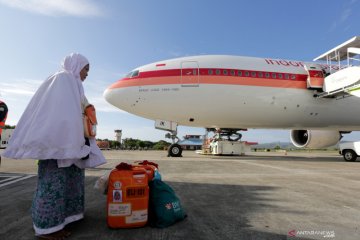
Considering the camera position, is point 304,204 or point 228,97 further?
point 228,97

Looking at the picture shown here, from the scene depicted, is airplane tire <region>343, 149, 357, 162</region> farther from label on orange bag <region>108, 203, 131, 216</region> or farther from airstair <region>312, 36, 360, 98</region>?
label on orange bag <region>108, 203, 131, 216</region>

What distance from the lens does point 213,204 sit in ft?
12.0

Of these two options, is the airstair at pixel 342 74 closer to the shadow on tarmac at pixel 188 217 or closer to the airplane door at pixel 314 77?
the airplane door at pixel 314 77

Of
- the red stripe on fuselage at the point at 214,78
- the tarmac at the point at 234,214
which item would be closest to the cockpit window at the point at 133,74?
the red stripe on fuselage at the point at 214,78

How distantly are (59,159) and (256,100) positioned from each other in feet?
38.4

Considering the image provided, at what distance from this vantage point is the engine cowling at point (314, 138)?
16.7 m

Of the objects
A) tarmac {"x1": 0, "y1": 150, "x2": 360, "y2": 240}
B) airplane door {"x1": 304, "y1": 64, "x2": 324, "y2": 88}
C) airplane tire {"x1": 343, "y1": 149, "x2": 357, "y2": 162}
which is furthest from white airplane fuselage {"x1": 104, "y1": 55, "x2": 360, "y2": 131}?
tarmac {"x1": 0, "y1": 150, "x2": 360, "y2": 240}

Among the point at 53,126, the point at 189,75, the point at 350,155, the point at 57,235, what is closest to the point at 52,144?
the point at 53,126

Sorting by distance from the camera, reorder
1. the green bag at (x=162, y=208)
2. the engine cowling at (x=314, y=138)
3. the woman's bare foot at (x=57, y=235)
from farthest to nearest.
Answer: the engine cowling at (x=314, y=138)
the green bag at (x=162, y=208)
the woman's bare foot at (x=57, y=235)

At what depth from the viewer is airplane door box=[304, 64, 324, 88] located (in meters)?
13.4

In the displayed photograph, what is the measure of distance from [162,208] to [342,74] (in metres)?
12.9

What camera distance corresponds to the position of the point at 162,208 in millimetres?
2762

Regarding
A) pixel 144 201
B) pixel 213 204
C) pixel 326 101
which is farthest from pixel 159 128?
pixel 144 201

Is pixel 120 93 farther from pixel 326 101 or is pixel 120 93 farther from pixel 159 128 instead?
pixel 326 101
